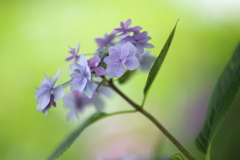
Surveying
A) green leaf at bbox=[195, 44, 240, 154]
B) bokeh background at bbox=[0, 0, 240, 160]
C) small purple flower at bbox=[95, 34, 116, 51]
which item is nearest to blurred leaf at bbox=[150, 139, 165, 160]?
bokeh background at bbox=[0, 0, 240, 160]

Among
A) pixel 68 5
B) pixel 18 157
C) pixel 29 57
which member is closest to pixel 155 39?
pixel 68 5

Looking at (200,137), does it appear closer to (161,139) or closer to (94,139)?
(161,139)

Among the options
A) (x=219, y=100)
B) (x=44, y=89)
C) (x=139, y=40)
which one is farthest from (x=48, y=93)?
(x=219, y=100)

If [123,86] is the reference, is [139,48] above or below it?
above

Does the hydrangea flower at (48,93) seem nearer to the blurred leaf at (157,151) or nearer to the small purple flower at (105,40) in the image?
the small purple flower at (105,40)

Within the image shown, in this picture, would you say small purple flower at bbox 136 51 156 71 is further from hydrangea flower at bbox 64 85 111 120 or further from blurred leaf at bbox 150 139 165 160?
blurred leaf at bbox 150 139 165 160

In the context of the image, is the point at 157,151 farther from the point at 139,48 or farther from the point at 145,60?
the point at 139,48

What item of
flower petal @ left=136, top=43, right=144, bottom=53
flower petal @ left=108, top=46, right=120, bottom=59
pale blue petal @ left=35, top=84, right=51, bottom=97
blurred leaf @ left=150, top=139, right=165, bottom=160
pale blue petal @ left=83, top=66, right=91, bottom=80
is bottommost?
blurred leaf @ left=150, top=139, right=165, bottom=160
